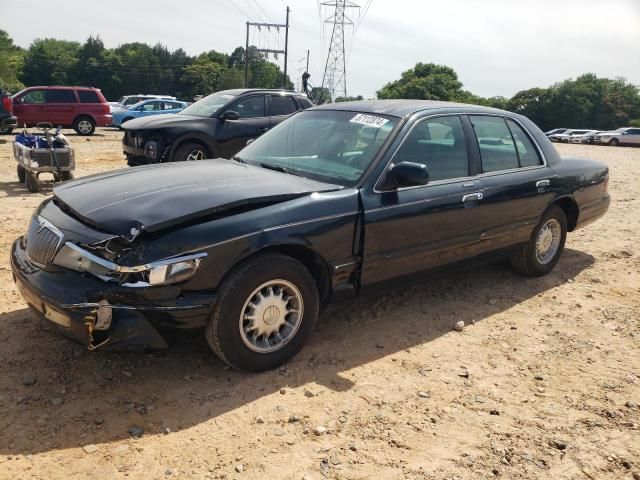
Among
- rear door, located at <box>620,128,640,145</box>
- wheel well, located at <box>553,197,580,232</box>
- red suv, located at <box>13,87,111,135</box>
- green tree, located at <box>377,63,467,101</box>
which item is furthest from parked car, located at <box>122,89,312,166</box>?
green tree, located at <box>377,63,467,101</box>

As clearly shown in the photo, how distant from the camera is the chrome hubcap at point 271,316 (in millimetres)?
3117

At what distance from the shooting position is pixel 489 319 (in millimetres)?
4340

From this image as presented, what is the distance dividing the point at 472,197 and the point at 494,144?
688mm

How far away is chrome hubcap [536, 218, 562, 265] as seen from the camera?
519 cm

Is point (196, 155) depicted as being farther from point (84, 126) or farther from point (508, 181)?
point (84, 126)

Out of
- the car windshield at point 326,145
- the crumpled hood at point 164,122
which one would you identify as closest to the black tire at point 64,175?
the crumpled hood at point 164,122

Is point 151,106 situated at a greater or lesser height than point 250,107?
greater

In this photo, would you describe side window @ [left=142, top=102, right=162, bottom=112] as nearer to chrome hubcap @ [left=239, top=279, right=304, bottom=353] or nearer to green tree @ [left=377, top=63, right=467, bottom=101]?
chrome hubcap @ [left=239, top=279, right=304, bottom=353]

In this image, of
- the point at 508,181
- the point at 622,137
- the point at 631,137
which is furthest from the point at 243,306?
the point at 622,137

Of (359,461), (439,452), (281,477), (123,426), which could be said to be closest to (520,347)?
(439,452)

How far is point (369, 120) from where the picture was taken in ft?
13.3

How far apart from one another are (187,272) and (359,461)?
4.18 feet

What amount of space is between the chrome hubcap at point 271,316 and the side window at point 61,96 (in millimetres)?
19014

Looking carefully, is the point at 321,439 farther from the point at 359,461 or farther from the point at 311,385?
the point at 311,385
